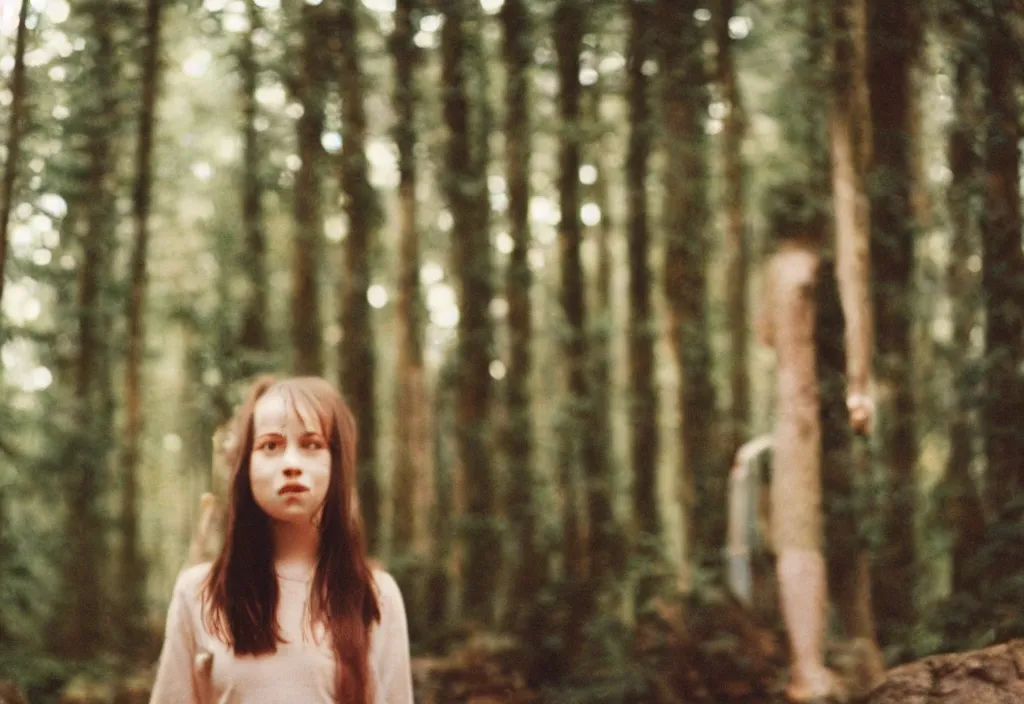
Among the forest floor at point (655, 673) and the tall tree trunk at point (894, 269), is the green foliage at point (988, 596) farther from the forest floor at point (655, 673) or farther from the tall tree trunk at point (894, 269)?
the forest floor at point (655, 673)

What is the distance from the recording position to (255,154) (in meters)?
7.71

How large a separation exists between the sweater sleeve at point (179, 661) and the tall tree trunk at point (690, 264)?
16.0 ft

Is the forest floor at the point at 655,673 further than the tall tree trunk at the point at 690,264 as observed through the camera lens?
No

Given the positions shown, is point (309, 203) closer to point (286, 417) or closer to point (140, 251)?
point (140, 251)

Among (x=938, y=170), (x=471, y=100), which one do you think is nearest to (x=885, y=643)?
(x=938, y=170)

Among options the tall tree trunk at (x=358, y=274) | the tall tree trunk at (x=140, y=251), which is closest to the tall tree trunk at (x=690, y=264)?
the tall tree trunk at (x=358, y=274)

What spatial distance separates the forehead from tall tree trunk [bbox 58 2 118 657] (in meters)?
5.54

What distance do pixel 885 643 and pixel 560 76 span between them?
4.08 meters

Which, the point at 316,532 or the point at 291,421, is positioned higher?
the point at 291,421

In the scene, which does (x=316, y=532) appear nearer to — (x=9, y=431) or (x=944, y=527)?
(x=944, y=527)

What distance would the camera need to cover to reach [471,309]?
750cm

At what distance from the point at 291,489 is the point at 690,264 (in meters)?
5.75

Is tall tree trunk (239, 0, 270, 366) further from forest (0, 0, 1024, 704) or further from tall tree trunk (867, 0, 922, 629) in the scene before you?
tall tree trunk (867, 0, 922, 629)

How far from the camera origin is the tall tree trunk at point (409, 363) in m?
7.23
